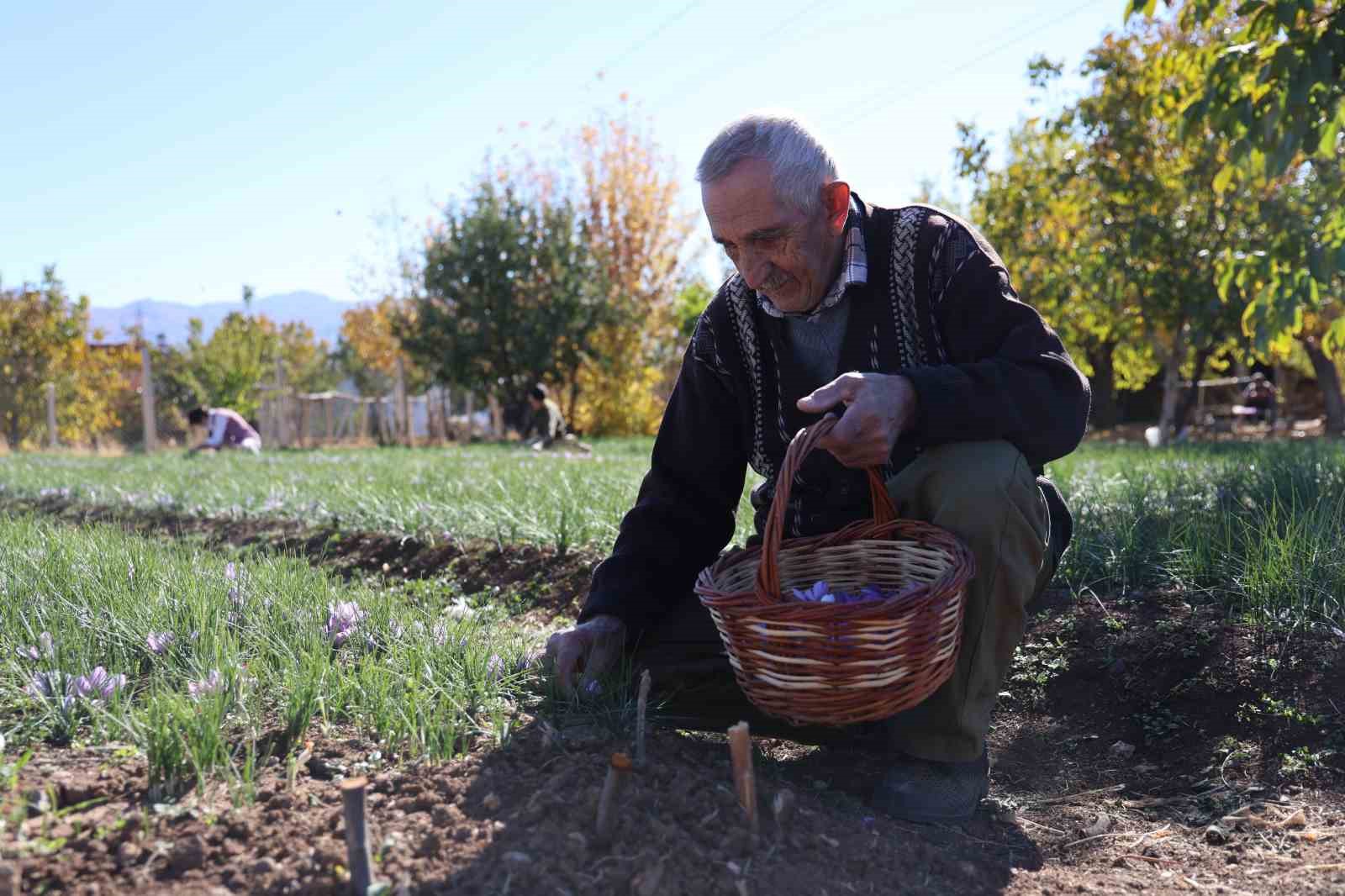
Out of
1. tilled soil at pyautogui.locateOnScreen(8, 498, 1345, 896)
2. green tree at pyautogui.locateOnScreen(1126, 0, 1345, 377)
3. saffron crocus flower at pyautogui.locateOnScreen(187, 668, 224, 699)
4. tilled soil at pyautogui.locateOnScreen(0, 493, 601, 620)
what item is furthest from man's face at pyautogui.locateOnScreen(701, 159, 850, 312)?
green tree at pyautogui.locateOnScreen(1126, 0, 1345, 377)

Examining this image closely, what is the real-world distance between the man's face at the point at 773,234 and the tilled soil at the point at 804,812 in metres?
1.00

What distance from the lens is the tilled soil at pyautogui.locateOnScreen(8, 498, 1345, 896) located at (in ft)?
4.88

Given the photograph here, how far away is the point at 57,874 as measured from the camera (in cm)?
139

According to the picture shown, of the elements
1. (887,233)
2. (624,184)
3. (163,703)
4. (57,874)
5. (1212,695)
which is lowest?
(1212,695)

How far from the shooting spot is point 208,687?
6.17ft

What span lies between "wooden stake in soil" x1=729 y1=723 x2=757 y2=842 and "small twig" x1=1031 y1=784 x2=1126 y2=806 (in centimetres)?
89

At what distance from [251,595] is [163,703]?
85 centimetres

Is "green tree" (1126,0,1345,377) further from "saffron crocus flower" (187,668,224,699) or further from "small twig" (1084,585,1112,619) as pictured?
"saffron crocus flower" (187,668,224,699)

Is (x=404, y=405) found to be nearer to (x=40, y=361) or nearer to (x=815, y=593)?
(x=40, y=361)

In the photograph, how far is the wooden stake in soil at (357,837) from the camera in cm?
138

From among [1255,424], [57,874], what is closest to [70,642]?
[57,874]

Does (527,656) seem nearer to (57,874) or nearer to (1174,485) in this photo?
(57,874)

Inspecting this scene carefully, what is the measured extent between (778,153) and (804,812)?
1.29 meters

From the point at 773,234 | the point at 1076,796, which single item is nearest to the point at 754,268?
the point at 773,234
